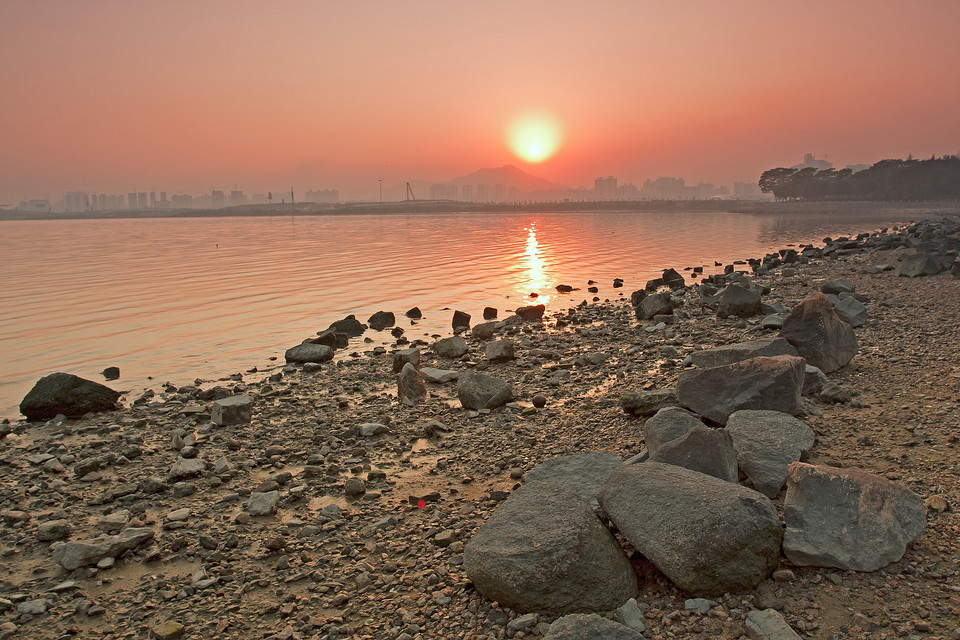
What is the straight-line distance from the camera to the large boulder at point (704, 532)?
3.84 metres

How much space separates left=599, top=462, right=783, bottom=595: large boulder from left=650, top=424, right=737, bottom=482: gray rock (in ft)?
1.84

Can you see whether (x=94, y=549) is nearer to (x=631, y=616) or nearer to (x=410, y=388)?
(x=631, y=616)

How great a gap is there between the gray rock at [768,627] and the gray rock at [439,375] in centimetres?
657

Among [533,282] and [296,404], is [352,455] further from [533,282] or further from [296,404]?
[533,282]

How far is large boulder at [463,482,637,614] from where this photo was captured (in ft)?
12.7

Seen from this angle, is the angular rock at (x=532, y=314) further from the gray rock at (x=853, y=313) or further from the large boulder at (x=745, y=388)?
the large boulder at (x=745, y=388)

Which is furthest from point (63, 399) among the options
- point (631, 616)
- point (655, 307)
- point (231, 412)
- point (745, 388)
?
point (655, 307)

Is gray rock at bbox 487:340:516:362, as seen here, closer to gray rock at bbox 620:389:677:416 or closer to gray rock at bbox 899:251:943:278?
gray rock at bbox 620:389:677:416

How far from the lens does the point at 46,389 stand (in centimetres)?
860

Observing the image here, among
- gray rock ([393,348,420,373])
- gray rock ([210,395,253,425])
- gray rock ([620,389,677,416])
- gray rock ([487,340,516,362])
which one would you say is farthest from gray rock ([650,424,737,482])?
gray rock ([393,348,420,373])

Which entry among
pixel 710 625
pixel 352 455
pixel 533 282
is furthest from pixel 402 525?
pixel 533 282

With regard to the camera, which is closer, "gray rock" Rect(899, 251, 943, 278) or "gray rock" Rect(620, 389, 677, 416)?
"gray rock" Rect(620, 389, 677, 416)

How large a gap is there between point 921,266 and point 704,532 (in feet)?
62.6

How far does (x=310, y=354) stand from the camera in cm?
1145
